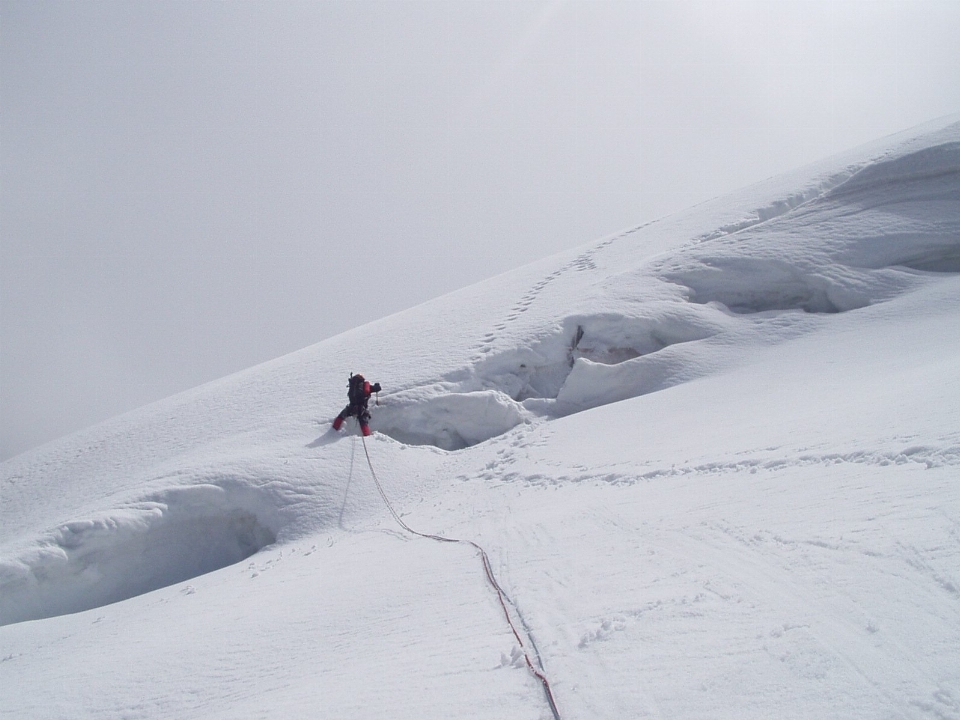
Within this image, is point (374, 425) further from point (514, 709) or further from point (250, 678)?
point (514, 709)

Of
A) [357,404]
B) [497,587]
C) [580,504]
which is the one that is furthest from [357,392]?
[497,587]

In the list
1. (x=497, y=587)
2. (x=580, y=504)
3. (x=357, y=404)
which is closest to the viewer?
(x=497, y=587)

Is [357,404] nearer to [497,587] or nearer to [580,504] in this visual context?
[580,504]

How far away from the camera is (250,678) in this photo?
4.14 meters

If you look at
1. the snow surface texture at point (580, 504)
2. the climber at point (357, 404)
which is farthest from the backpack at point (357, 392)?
the snow surface texture at point (580, 504)

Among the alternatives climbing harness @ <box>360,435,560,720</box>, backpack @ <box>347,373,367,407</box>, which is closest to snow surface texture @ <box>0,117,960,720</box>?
climbing harness @ <box>360,435,560,720</box>

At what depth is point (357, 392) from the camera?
10.1 metres

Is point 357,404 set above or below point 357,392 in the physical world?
below

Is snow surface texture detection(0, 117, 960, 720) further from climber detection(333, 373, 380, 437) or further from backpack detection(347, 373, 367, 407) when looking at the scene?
backpack detection(347, 373, 367, 407)

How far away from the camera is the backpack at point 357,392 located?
10.1 meters

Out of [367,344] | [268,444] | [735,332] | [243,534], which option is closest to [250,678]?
[243,534]

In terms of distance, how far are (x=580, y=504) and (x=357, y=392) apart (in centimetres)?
502

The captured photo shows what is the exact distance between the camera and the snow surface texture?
9.68ft

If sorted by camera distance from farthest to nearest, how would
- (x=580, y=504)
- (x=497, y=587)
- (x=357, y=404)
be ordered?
(x=357, y=404) → (x=580, y=504) → (x=497, y=587)
